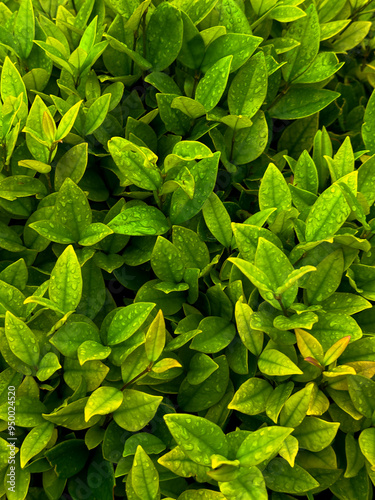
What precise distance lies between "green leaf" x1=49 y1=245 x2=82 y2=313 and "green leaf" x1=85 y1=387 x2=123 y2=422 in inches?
9.6

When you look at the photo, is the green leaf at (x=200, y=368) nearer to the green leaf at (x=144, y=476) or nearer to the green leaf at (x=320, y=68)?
the green leaf at (x=144, y=476)

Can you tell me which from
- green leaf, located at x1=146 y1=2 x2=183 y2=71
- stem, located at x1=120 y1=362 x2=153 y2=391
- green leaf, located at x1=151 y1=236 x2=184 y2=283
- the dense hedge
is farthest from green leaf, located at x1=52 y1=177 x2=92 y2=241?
green leaf, located at x1=146 y1=2 x2=183 y2=71

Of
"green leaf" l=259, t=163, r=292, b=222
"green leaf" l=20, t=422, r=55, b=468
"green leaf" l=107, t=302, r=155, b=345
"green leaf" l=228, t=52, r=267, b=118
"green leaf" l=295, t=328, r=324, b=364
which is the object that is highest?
"green leaf" l=228, t=52, r=267, b=118

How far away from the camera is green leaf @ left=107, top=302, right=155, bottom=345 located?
1.30 metres

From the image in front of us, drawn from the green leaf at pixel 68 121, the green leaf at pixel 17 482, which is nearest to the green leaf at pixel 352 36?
the green leaf at pixel 68 121

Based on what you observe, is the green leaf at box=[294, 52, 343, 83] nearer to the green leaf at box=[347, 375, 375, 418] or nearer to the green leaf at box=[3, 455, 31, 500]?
the green leaf at box=[347, 375, 375, 418]

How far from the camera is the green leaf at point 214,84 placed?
5.18ft

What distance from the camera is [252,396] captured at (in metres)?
1.33

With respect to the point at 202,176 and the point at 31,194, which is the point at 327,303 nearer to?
the point at 202,176

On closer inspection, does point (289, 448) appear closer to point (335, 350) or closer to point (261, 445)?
point (261, 445)

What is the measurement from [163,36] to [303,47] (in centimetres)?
53

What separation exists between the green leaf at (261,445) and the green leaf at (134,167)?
2.48 feet

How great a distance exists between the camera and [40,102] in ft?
5.14

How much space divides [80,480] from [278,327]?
2.33 feet
